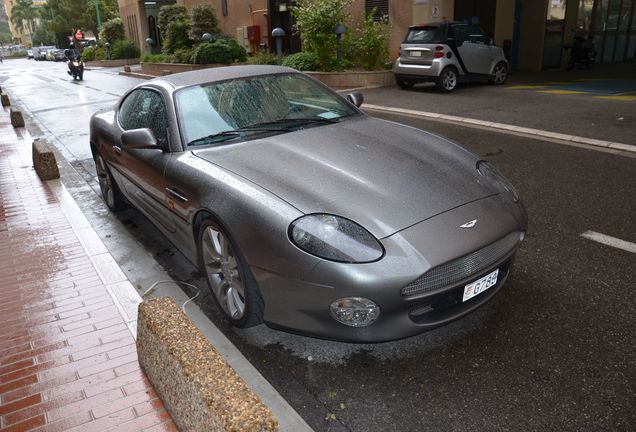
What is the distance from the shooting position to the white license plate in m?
3.00

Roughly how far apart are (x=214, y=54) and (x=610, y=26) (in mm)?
Result: 16298

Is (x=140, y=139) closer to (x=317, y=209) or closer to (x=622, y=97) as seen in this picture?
(x=317, y=209)

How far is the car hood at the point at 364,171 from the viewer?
3018 mm

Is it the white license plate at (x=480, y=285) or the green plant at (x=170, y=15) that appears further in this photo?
the green plant at (x=170, y=15)

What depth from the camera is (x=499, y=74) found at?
598 inches

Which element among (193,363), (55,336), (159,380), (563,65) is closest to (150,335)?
(159,380)

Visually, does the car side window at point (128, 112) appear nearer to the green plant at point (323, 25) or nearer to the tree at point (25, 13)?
the green plant at point (323, 25)

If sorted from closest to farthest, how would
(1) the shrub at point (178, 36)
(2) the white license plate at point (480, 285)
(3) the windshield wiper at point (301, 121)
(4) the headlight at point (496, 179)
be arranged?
1. (2) the white license plate at point (480, 285)
2. (4) the headlight at point (496, 179)
3. (3) the windshield wiper at point (301, 121)
4. (1) the shrub at point (178, 36)

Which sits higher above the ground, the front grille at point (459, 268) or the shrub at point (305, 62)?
the shrub at point (305, 62)

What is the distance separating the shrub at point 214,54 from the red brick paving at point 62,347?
1904 centimetres

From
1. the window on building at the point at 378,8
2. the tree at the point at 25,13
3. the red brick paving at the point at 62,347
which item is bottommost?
the red brick paving at the point at 62,347

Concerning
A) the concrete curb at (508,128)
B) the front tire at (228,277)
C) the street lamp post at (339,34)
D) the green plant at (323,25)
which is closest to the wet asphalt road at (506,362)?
the front tire at (228,277)

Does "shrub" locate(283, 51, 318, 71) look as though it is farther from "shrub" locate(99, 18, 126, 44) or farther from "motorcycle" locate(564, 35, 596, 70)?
"shrub" locate(99, 18, 126, 44)

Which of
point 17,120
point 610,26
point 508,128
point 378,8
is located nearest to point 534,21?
point 610,26
